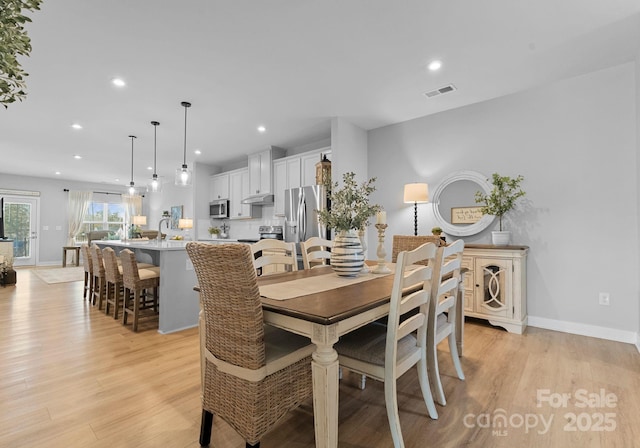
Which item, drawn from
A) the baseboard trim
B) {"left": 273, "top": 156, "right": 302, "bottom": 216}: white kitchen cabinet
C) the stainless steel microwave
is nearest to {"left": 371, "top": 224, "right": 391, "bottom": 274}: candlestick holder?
the baseboard trim

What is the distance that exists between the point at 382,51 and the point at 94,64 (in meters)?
2.66

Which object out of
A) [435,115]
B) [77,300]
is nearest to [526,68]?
[435,115]

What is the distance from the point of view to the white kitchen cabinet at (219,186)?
684 centimetres

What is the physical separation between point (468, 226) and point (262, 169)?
12.2 ft

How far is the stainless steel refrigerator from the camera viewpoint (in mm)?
4539

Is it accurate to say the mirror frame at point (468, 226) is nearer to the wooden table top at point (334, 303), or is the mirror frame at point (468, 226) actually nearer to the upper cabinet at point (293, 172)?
the upper cabinet at point (293, 172)

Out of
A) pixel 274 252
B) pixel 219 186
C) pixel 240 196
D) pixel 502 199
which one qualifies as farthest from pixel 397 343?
pixel 219 186

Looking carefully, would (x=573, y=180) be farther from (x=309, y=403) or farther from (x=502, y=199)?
(x=309, y=403)

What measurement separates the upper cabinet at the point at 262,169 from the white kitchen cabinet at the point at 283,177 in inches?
4.9

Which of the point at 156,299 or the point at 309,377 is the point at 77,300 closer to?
the point at 156,299

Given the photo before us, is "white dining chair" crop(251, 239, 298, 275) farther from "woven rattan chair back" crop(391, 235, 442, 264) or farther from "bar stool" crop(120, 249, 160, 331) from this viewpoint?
"bar stool" crop(120, 249, 160, 331)

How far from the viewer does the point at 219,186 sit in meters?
7.04

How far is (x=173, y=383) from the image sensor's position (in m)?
2.18

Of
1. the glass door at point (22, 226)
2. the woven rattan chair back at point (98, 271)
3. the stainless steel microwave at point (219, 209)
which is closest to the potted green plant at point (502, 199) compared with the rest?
the woven rattan chair back at point (98, 271)
